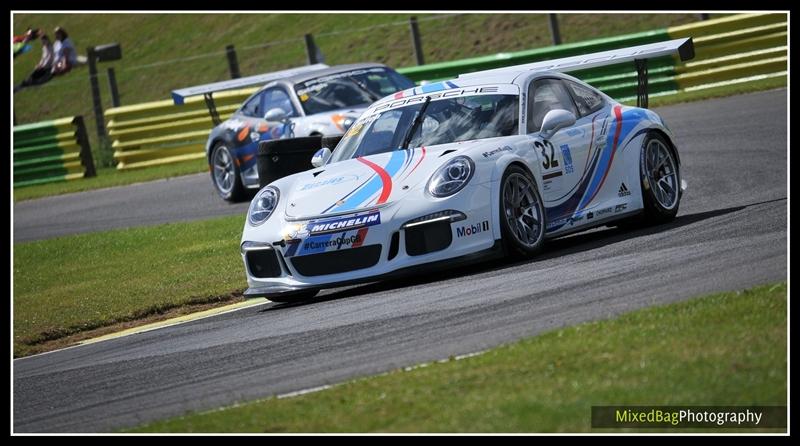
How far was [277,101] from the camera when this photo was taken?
18.3m

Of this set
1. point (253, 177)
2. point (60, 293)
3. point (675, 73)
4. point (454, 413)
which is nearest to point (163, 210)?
point (253, 177)

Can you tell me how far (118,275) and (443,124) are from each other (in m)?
4.22

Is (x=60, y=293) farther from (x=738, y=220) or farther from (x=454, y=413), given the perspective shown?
(x=454, y=413)

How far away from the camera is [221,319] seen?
9906mm

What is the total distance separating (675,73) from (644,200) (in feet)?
37.4

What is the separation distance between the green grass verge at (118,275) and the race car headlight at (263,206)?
3.45ft

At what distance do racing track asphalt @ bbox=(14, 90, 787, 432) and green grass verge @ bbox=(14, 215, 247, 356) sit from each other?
1.10 meters

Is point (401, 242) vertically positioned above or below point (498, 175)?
below

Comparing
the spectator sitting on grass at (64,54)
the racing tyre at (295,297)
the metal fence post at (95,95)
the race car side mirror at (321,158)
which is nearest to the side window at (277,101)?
the race car side mirror at (321,158)

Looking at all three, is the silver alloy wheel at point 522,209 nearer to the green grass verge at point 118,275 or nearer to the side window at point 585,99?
the side window at point 585,99

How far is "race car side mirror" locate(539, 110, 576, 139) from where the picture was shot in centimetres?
1027

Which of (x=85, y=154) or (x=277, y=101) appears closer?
(x=277, y=101)

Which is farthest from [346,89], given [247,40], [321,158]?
[247,40]

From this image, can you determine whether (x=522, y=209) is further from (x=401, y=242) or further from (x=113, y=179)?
(x=113, y=179)
